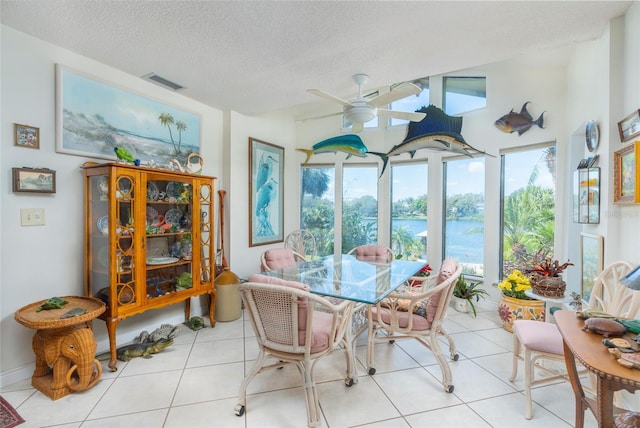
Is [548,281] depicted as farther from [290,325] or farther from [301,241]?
[301,241]

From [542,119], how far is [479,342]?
254 centimetres

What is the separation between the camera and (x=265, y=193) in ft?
14.1

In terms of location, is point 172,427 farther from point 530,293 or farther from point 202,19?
point 530,293

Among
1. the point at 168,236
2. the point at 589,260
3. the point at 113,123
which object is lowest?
the point at 589,260

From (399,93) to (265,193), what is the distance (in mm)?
2558

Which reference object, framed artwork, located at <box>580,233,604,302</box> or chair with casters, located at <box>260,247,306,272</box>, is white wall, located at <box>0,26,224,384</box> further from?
framed artwork, located at <box>580,233,604,302</box>

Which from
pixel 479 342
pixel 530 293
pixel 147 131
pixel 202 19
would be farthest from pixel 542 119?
pixel 147 131

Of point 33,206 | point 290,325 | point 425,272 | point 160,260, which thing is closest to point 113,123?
point 33,206

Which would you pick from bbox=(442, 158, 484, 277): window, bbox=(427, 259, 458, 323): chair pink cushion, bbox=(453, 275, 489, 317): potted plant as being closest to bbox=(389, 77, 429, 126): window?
bbox=(442, 158, 484, 277): window

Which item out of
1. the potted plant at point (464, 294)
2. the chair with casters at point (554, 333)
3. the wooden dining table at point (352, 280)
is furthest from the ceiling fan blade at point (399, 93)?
the potted plant at point (464, 294)

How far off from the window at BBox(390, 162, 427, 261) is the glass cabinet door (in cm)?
294

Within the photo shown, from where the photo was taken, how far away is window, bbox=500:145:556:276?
A: 11.1ft

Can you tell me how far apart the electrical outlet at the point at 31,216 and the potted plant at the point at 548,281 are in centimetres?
398

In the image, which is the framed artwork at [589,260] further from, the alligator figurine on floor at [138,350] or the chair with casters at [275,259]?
the alligator figurine on floor at [138,350]
